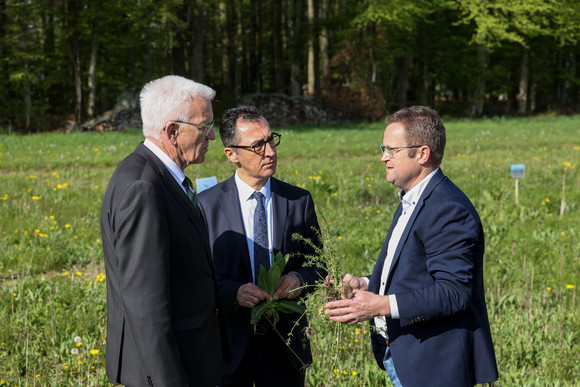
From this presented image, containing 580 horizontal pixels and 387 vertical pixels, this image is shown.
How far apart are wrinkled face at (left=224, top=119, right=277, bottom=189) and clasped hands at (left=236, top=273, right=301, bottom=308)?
60 cm

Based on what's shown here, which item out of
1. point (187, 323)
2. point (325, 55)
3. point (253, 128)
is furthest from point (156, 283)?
point (325, 55)

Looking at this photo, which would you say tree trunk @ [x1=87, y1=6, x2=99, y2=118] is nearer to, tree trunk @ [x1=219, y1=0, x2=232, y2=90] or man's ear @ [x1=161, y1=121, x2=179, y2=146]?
tree trunk @ [x1=219, y1=0, x2=232, y2=90]

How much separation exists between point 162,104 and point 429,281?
1401 mm

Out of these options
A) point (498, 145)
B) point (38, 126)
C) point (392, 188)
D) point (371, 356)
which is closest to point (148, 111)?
point (371, 356)

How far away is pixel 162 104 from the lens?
92.4 inches

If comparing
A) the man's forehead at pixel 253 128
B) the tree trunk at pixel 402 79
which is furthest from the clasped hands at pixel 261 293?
the tree trunk at pixel 402 79

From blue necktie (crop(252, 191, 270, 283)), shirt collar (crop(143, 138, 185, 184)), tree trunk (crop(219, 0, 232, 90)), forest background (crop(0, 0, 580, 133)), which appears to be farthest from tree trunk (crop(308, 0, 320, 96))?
shirt collar (crop(143, 138, 185, 184))

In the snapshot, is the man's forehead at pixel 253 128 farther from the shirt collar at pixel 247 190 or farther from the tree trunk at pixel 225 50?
the tree trunk at pixel 225 50

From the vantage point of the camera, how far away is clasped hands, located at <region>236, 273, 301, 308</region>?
110 inches

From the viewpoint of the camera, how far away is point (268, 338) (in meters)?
3.06

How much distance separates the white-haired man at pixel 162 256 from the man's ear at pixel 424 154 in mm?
981

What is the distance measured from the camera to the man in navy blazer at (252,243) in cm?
298

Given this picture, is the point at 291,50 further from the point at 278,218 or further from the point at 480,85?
the point at 278,218

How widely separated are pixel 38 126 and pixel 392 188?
20.3 metres
